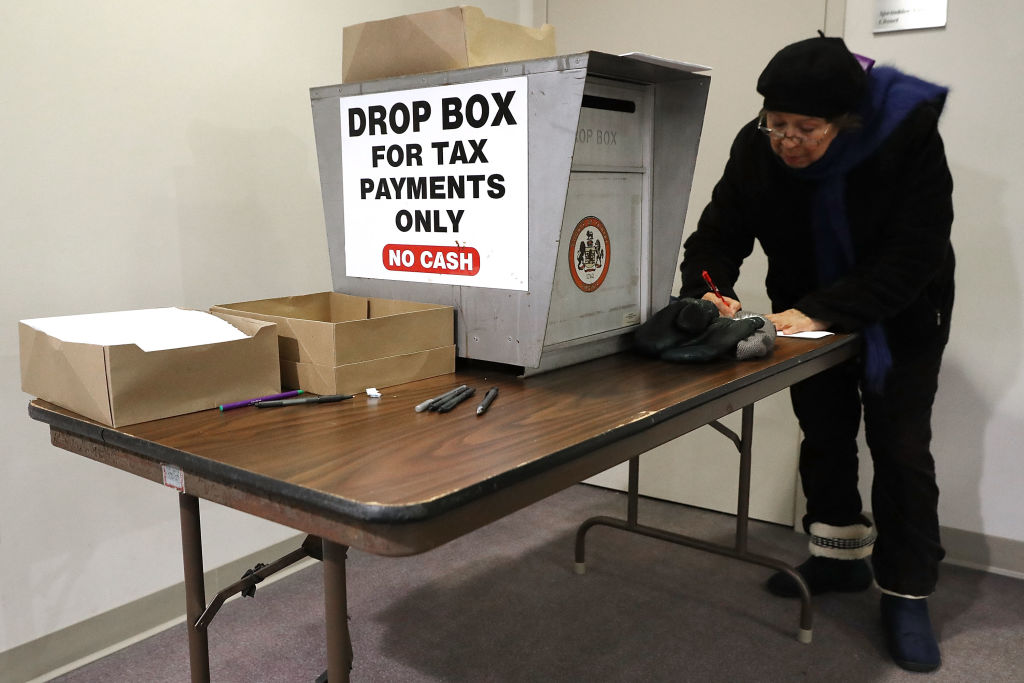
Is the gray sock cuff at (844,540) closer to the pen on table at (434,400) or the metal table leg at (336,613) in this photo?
the pen on table at (434,400)

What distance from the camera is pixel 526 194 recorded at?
129 cm

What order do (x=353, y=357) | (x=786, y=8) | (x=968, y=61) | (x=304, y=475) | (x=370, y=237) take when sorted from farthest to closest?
(x=786, y=8), (x=968, y=61), (x=370, y=237), (x=353, y=357), (x=304, y=475)

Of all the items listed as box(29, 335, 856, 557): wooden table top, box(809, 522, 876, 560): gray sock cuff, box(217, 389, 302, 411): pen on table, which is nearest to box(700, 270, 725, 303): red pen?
box(29, 335, 856, 557): wooden table top

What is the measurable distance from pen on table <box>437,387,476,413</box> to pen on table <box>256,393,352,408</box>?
0.48 ft

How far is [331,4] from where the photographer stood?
233 centimetres

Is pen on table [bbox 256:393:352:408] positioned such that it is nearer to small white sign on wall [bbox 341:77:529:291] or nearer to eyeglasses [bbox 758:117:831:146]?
small white sign on wall [bbox 341:77:529:291]

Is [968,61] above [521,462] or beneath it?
above

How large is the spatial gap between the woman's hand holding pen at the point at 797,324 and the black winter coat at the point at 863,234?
2 cm

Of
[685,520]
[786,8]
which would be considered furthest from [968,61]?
[685,520]

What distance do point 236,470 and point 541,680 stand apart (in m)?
1.22

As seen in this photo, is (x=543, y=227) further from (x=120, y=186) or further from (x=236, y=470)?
(x=120, y=186)

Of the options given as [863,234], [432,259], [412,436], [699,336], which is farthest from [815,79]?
[412,436]

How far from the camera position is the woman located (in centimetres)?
168

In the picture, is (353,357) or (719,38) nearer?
(353,357)
